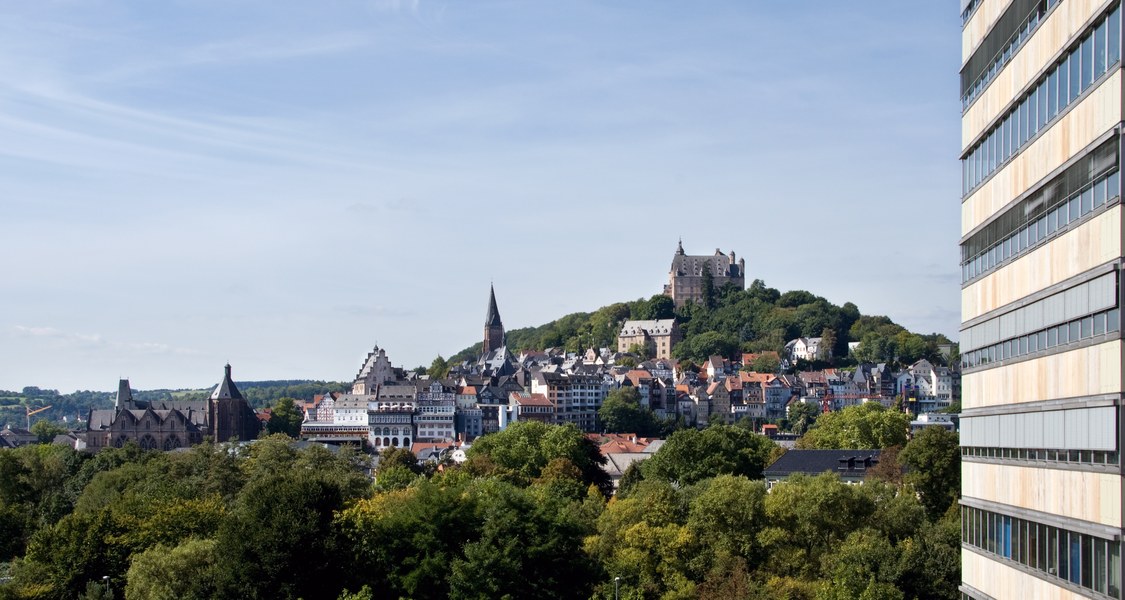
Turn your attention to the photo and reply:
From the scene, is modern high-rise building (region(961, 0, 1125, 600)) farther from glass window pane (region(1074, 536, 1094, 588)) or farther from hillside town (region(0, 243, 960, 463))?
hillside town (region(0, 243, 960, 463))

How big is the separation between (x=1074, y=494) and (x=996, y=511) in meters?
4.97

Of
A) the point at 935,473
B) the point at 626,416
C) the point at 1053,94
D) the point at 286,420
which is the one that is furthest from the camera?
the point at 286,420

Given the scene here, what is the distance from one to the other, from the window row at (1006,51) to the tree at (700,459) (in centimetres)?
5911

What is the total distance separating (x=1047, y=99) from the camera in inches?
937

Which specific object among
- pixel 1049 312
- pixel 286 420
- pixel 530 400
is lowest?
pixel 286 420

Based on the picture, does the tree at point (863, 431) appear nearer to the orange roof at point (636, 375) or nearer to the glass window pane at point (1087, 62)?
the orange roof at point (636, 375)

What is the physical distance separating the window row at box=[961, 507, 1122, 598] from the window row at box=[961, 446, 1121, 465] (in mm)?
1132

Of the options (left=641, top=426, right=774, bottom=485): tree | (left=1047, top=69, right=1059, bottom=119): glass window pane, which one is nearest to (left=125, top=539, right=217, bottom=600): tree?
(left=1047, top=69, right=1059, bottom=119): glass window pane

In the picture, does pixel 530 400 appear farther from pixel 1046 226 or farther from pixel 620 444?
pixel 1046 226

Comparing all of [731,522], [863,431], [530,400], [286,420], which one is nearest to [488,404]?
[530,400]

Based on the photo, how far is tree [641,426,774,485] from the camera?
88.8m

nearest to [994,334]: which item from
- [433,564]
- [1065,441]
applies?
[1065,441]

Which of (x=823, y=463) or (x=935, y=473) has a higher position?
(x=935, y=473)

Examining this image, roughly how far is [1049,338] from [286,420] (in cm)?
16811
